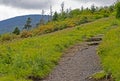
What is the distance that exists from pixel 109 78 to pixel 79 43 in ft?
54.2

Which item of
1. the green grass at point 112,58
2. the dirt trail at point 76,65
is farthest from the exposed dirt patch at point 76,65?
the green grass at point 112,58

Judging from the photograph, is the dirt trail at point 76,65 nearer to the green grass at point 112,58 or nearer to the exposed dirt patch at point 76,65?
the exposed dirt patch at point 76,65

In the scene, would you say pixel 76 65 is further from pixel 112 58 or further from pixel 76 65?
pixel 112 58

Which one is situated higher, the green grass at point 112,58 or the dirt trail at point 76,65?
the green grass at point 112,58

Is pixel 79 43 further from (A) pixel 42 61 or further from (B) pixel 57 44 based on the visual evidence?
(A) pixel 42 61

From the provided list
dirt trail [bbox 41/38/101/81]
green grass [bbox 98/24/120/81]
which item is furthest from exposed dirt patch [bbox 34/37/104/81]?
green grass [bbox 98/24/120/81]

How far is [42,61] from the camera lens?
2091 cm

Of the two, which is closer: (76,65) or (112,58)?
(112,58)

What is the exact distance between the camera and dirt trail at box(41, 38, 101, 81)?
1875 cm

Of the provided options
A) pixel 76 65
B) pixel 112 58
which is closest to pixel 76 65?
pixel 76 65

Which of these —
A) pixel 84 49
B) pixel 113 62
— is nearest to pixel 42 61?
pixel 113 62

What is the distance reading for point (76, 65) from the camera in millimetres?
21828

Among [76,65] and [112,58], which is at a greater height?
[112,58]

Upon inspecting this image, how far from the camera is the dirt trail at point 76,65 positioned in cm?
1875
